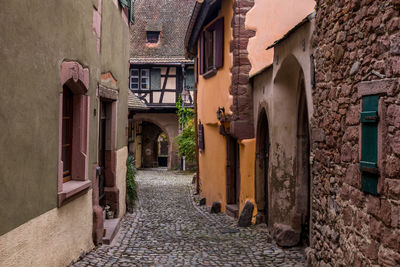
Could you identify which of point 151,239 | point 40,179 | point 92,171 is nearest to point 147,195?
point 151,239

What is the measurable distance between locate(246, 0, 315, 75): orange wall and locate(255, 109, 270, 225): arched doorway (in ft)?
3.99

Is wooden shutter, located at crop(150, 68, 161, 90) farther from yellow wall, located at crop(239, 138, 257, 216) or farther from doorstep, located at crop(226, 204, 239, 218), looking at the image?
yellow wall, located at crop(239, 138, 257, 216)

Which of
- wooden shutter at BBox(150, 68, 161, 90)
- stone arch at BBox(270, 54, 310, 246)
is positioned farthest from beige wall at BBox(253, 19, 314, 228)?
wooden shutter at BBox(150, 68, 161, 90)

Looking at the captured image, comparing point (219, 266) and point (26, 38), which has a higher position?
point (26, 38)

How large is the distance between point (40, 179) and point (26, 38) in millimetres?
1310

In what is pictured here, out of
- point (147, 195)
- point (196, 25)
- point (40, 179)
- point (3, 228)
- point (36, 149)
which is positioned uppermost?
point (196, 25)

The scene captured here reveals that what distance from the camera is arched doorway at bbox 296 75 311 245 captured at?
689 cm

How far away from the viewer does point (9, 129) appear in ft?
12.7

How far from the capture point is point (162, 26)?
24.6 metres

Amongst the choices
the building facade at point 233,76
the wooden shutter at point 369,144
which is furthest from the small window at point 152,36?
the wooden shutter at point 369,144

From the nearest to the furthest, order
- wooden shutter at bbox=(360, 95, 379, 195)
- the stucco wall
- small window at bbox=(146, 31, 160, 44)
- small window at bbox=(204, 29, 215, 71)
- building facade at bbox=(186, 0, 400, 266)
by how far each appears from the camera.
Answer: building facade at bbox=(186, 0, 400, 266) < wooden shutter at bbox=(360, 95, 379, 195) < the stucco wall < small window at bbox=(204, 29, 215, 71) < small window at bbox=(146, 31, 160, 44)

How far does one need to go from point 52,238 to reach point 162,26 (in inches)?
815

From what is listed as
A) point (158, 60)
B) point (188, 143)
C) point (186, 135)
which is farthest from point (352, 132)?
point (158, 60)

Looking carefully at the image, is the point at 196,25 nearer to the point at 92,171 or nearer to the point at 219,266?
the point at 92,171
